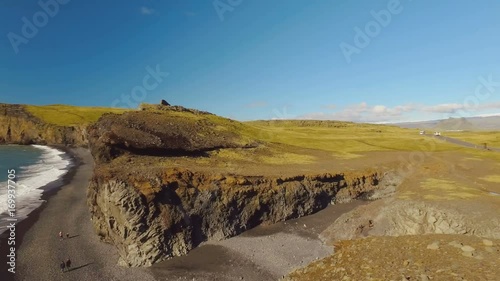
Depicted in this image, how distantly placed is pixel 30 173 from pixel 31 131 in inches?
3571

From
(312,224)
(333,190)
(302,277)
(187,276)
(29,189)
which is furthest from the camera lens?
(29,189)

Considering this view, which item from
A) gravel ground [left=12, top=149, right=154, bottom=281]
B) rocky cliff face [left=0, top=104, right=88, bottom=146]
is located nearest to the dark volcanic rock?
gravel ground [left=12, top=149, right=154, bottom=281]

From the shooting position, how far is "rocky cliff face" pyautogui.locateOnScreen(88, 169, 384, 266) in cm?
3944

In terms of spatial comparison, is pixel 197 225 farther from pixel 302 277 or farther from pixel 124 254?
pixel 302 277

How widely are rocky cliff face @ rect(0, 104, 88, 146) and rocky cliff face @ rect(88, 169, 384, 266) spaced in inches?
5030

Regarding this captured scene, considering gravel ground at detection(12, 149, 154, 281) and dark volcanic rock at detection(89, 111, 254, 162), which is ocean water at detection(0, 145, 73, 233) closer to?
gravel ground at detection(12, 149, 154, 281)

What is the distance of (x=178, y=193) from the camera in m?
43.6

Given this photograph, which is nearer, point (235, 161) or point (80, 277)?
point (80, 277)

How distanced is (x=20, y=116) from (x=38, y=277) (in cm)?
16469

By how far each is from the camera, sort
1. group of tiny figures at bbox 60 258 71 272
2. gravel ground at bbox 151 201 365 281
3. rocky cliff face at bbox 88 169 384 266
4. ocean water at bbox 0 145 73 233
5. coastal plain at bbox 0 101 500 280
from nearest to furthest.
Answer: coastal plain at bbox 0 101 500 280 → gravel ground at bbox 151 201 365 281 → group of tiny figures at bbox 60 258 71 272 → rocky cliff face at bbox 88 169 384 266 → ocean water at bbox 0 145 73 233

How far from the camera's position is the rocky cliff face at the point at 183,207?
1553 inches

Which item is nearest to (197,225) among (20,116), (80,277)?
(80,277)

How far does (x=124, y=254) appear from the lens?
39.3 meters

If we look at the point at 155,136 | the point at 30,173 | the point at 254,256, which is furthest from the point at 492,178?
the point at 30,173
